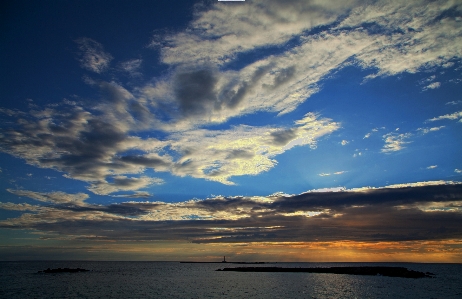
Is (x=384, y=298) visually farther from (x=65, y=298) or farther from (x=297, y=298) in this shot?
(x=65, y=298)

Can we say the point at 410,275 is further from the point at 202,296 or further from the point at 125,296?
the point at 125,296

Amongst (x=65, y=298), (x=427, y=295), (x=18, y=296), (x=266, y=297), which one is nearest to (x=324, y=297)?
(x=266, y=297)

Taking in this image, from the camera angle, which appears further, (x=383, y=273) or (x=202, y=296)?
(x=383, y=273)

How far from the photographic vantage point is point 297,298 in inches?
2084

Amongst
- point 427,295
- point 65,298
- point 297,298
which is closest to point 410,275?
point 427,295

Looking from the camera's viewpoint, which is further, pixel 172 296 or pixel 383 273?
pixel 383 273

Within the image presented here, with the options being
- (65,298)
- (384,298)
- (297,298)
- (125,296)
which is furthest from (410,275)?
(65,298)

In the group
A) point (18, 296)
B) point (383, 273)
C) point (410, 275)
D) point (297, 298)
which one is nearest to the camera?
point (297, 298)

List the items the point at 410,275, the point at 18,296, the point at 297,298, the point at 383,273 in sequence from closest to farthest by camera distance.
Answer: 1. the point at 297,298
2. the point at 18,296
3. the point at 410,275
4. the point at 383,273

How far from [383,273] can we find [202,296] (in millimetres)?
86810

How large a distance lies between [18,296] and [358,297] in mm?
61229

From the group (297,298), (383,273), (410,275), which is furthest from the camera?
(383,273)

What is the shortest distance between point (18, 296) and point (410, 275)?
109 metres

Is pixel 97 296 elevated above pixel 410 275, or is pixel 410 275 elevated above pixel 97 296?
pixel 97 296
